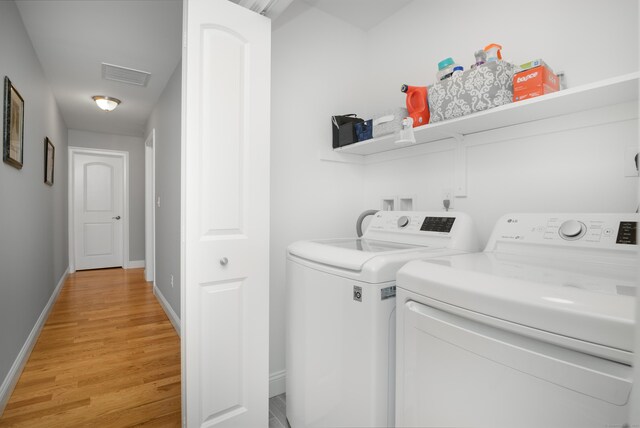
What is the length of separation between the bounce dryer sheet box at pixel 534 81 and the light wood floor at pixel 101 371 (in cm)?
221

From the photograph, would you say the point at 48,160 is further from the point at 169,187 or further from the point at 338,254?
the point at 338,254

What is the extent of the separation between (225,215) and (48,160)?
3.14m

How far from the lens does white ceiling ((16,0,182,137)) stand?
2121mm

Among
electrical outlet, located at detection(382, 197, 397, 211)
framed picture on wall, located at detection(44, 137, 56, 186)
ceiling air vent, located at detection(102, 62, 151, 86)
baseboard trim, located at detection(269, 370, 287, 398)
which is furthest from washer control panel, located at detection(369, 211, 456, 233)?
framed picture on wall, located at detection(44, 137, 56, 186)

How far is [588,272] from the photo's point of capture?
0.91 metres

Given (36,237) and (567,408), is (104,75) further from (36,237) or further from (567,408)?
(567,408)

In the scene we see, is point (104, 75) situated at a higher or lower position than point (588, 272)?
higher

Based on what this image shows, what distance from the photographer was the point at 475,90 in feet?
4.38

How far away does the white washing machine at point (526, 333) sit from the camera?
601 millimetres

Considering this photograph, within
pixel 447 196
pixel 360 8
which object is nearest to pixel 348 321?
pixel 447 196

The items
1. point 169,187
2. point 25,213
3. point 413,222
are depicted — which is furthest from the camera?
point 169,187

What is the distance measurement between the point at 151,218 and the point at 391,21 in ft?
13.6

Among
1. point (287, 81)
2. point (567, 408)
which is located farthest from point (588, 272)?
point (287, 81)

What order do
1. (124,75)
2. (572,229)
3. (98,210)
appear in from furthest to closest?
(98,210) → (124,75) → (572,229)
